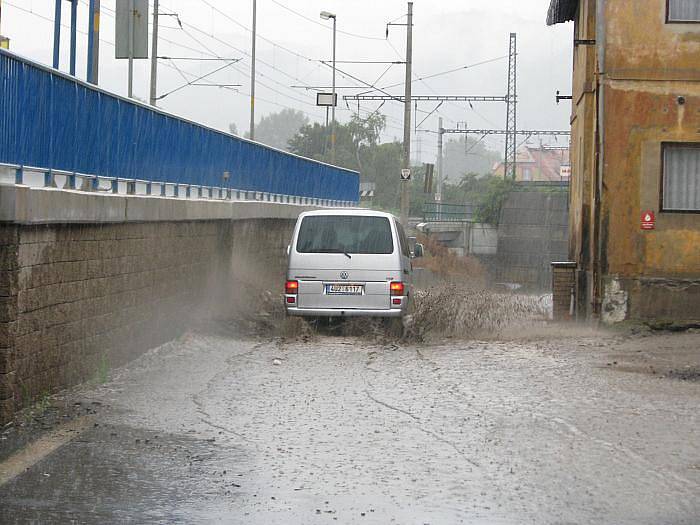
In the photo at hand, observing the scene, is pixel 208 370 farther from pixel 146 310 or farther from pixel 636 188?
pixel 636 188

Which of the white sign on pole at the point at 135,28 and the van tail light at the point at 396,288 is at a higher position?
the white sign on pole at the point at 135,28

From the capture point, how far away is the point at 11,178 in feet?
32.3

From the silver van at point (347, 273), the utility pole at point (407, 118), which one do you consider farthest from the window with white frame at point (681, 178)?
the utility pole at point (407, 118)

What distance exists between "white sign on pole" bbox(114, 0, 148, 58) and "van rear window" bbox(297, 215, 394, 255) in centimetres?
426

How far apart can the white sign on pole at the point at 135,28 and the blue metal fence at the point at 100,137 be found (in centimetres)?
140

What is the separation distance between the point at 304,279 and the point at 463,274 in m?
32.6

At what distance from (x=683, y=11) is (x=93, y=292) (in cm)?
1053

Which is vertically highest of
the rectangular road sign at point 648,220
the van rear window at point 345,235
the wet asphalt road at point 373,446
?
the rectangular road sign at point 648,220

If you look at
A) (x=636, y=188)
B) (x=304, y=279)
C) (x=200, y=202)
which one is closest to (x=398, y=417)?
(x=304, y=279)

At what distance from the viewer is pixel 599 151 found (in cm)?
1784

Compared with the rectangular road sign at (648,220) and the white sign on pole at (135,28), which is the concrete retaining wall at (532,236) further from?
the white sign on pole at (135,28)

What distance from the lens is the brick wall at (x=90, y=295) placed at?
8969 millimetres

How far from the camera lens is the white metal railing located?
10188mm

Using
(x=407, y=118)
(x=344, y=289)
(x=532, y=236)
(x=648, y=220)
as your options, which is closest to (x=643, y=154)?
(x=648, y=220)
